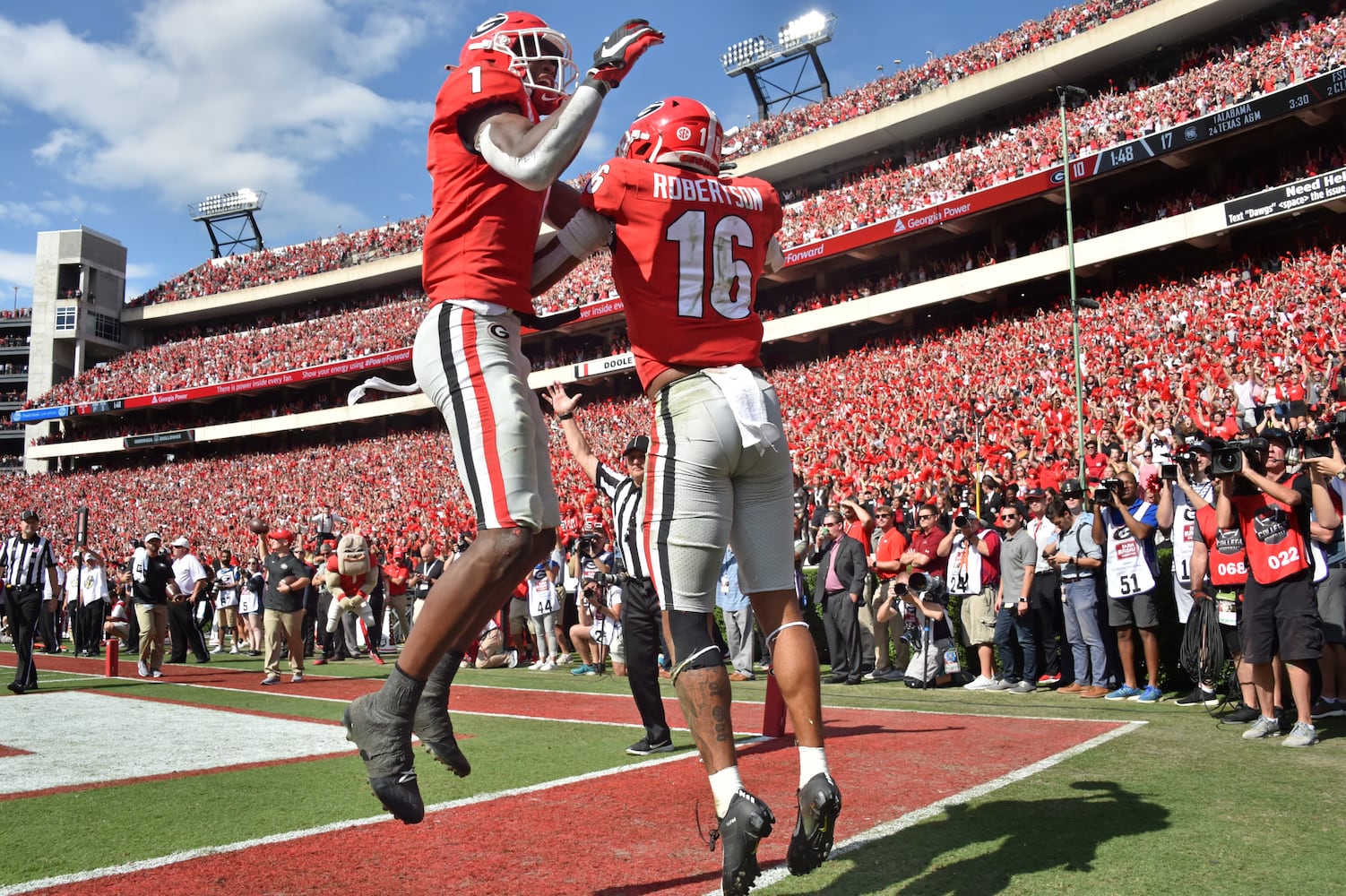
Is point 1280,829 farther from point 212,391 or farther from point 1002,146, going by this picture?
point 212,391

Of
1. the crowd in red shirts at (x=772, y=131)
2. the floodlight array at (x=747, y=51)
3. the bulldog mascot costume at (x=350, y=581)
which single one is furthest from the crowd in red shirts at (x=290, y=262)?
the bulldog mascot costume at (x=350, y=581)

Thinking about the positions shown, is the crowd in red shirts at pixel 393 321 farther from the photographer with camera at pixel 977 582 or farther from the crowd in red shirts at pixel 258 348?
the photographer with camera at pixel 977 582

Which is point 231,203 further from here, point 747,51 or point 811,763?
point 811,763

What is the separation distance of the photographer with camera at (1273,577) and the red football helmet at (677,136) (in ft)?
14.7

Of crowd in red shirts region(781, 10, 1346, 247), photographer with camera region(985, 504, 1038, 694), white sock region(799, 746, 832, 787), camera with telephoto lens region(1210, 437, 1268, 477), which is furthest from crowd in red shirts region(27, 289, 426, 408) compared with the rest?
white sock region(799, 746, 832, 787)

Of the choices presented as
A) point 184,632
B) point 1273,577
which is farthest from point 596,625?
point 1273,577

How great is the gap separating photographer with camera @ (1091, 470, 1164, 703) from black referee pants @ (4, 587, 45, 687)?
11.0 meters

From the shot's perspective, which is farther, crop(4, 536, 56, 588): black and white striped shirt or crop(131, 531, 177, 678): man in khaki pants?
crop(131, 531, 177, 678): man in khaki pants

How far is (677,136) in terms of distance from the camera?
334cm

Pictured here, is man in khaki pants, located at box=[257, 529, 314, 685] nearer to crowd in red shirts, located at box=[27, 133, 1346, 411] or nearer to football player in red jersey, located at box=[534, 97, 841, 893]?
A: football player in red jersey, located at box=[534, 97, 841, 893]

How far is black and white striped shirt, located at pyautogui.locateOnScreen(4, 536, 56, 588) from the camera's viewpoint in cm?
1089

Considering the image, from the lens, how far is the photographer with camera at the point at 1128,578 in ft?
28.1

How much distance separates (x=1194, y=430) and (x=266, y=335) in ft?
169

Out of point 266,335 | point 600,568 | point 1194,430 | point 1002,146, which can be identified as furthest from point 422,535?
point 266,335
